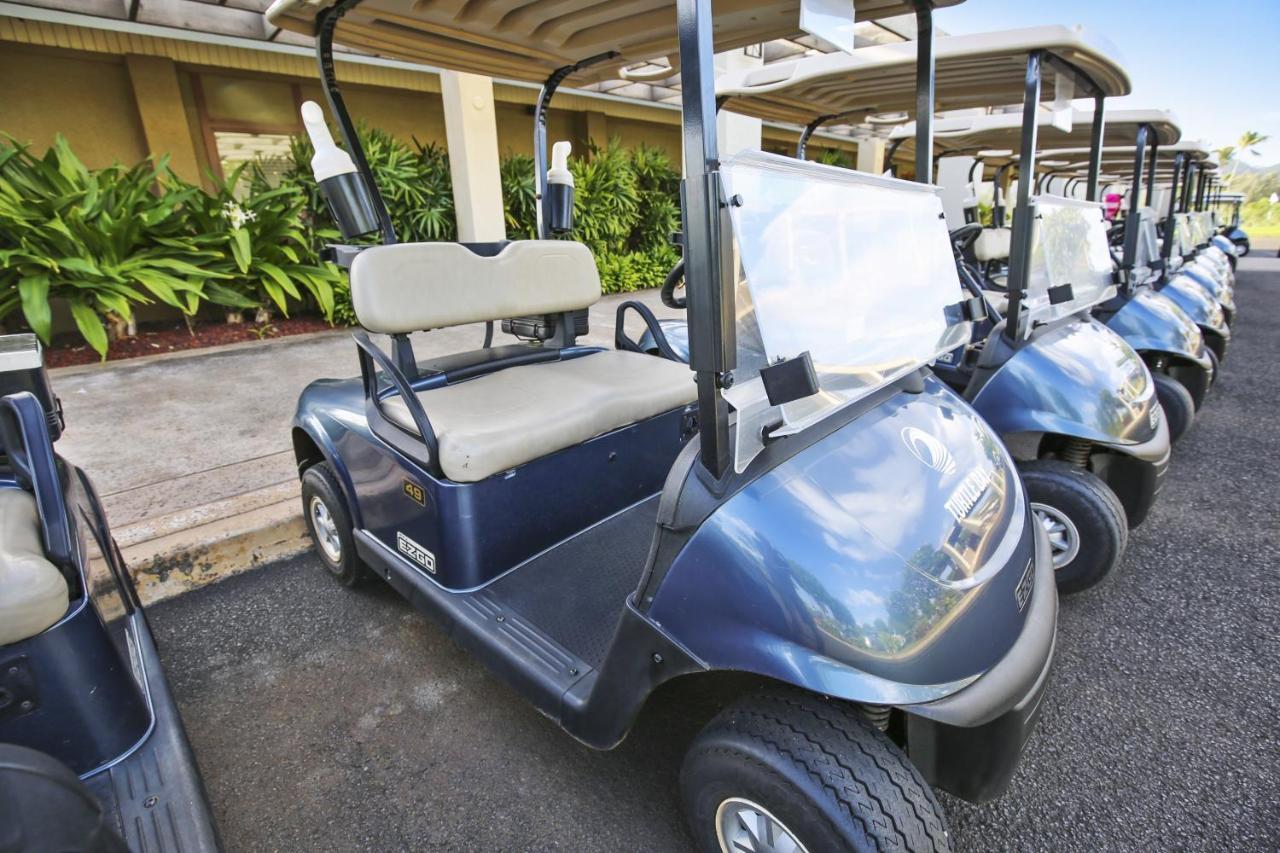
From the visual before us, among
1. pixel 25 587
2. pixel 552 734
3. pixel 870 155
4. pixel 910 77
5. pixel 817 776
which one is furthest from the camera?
pixel 870 155

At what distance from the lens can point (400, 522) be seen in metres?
2.01

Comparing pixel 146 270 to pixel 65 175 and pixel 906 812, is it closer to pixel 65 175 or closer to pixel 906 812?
pixel 65 175

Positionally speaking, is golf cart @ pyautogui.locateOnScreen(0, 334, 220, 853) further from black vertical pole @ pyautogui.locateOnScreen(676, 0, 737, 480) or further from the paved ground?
black vertical pole @ pyautogui.locateOnScreen(676, 0, 737, 480)

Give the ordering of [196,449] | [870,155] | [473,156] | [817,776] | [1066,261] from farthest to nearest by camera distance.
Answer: [870,155]
[473,156]
[196,449]
[1066,261]
[817,776]

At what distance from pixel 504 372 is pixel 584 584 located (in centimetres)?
95

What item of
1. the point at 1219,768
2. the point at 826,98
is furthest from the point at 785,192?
the point at 826,98

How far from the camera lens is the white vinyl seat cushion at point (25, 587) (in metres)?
1.17

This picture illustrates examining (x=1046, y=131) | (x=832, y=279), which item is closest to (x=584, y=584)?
(x=832, y=279)

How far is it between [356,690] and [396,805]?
0.48 meters

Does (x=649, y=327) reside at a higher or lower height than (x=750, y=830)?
higher

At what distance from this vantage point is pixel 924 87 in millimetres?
1922

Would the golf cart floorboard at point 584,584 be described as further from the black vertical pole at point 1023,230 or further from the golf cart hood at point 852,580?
the black vertical pole at point 1023,230

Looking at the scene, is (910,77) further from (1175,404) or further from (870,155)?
(870,155)

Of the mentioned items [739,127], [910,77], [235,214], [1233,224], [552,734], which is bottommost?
[552,734]
